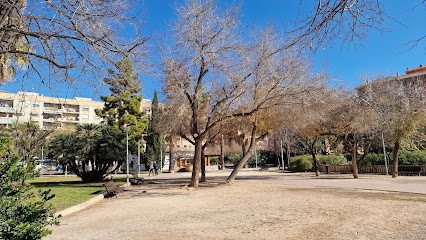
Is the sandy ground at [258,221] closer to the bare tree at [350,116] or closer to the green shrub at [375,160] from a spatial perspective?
the bare tree at [350,116]

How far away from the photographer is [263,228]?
6914 mm

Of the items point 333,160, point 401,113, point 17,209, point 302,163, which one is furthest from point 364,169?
point 17,209

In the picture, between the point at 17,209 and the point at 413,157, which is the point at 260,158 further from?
the point at 17,209

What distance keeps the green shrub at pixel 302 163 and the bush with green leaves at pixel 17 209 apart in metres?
34.5

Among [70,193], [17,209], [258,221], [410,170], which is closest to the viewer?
[17,209]

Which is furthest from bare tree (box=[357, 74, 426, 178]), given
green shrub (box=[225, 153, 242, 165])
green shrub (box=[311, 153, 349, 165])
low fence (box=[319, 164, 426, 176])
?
green shrub (box=[225, 153, 242, 165])

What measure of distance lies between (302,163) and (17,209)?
114 feet

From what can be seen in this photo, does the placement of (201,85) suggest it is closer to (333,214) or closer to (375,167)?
(333,214)

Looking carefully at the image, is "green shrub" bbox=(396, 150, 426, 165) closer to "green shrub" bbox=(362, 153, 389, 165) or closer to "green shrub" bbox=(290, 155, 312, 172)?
"green shrub" bbox=(362, 153, 389, 165)

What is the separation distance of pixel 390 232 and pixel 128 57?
623cm

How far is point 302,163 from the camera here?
35688 mm

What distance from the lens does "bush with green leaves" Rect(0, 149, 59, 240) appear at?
338cm

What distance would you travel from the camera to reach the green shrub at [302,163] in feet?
116

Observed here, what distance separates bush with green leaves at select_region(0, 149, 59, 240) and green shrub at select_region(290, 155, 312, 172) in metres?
34.5
